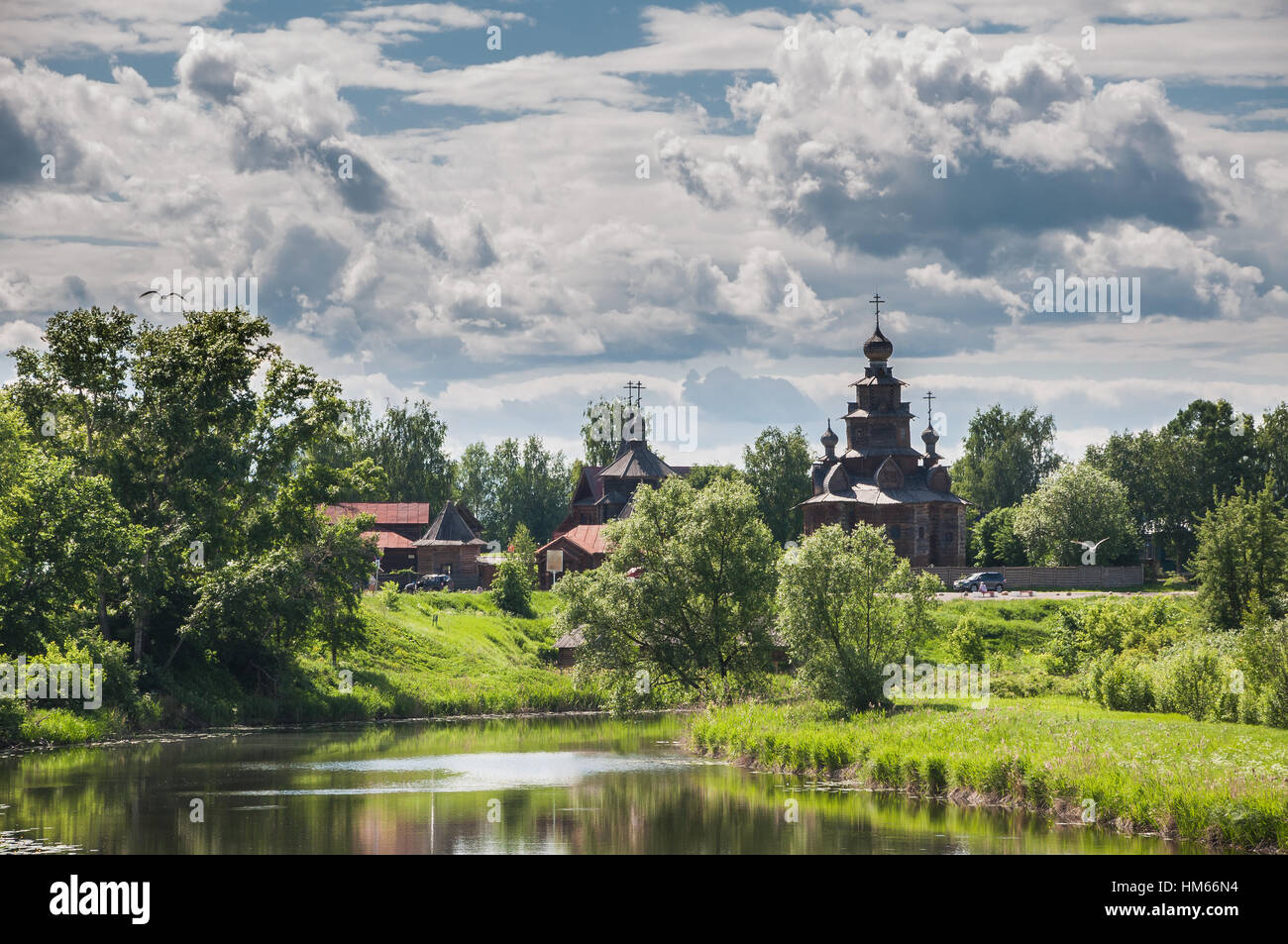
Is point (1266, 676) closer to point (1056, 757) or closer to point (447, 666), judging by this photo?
point (1056, 757)

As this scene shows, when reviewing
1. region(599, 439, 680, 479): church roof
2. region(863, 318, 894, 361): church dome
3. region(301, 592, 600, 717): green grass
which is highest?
region(863, 318, 894, 361): church dome

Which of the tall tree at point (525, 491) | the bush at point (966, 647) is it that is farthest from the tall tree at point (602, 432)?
the bush at point (966, 647)

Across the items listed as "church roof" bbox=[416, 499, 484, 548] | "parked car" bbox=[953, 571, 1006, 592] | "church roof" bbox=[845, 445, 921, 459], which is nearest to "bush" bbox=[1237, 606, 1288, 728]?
"parked car" bbox=[953, 571, 1006, 592]

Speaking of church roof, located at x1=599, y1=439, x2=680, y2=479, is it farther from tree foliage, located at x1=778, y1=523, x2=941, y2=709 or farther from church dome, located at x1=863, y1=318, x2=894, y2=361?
tree foliage, located at x1=778, y1=523, x2=941, y2=709

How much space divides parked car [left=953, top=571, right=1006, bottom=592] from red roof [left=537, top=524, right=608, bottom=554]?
96.7ft

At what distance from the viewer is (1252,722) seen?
1479 inches

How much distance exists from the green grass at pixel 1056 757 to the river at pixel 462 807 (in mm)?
759

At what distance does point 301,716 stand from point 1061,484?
69.9 meters

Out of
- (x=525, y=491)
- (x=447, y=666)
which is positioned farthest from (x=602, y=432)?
(x=447, y=666)

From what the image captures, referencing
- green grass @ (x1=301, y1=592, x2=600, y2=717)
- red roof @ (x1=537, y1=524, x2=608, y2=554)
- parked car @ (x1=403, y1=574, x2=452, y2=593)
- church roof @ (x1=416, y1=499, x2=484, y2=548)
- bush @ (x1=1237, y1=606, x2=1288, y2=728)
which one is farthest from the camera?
red roof @ (x1=537, y1=524, x2=608, y2=554)

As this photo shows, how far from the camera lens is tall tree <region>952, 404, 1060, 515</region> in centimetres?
14312

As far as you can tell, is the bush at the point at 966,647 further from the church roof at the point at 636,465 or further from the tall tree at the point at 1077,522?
the church roof at the point at 636,465
